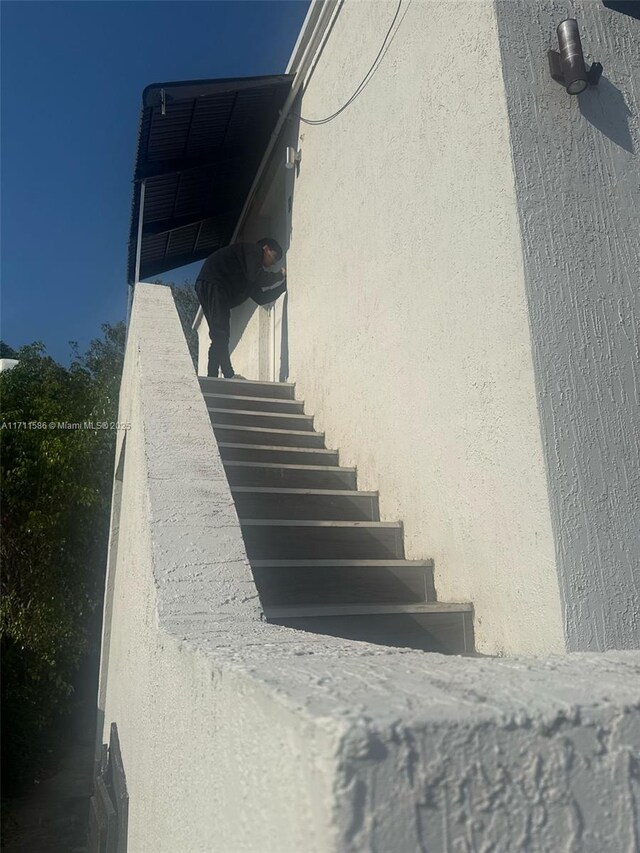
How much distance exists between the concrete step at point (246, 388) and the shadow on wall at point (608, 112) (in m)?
3.07

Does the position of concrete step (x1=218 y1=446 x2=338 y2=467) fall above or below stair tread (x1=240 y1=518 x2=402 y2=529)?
above

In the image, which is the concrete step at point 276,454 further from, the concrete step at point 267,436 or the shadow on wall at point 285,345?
the shadow on wall at point 285,345

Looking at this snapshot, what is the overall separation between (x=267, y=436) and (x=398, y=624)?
1.91 metres

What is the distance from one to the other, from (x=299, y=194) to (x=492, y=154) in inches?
140

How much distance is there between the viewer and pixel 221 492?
2.07 metres

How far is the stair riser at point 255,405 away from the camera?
459 centimetres

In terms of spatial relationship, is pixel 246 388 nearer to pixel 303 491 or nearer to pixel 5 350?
pixel 303 491

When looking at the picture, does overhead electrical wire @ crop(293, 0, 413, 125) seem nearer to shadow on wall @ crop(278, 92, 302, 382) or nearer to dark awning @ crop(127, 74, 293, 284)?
shadow on wall @ crop(278, 92, 302, 382)

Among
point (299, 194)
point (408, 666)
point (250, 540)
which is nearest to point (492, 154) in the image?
point (250, 540)

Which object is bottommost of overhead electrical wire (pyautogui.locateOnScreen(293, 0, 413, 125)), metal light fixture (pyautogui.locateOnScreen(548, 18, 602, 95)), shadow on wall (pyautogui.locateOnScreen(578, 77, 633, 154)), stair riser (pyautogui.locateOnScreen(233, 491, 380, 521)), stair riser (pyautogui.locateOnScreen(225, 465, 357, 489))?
stair riser (pyautogui.locateOnScreen(233, 491, 380, 521))

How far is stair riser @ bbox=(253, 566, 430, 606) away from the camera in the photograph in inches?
110

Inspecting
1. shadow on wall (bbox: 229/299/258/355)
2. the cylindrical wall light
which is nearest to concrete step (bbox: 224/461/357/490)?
the cylindrical wall light

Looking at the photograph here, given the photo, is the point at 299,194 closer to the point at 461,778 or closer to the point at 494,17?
the point at 494,17

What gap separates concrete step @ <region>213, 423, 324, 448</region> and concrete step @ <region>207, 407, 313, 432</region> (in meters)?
0.08
